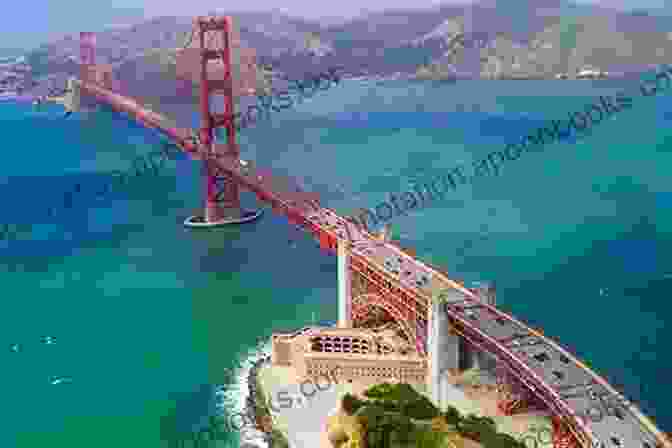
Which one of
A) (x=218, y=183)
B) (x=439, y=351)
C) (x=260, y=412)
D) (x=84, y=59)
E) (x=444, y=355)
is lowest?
(x=260, y=412)

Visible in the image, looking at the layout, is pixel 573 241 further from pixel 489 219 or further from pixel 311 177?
pixel 311 177

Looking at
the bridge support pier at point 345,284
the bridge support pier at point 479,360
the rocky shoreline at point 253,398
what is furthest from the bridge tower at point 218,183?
the bridge support pier at point 479,360

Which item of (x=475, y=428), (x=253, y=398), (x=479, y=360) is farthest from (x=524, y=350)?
(x=253, y=398)

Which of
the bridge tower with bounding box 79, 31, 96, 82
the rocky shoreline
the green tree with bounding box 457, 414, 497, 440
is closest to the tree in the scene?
the rocky shoreline

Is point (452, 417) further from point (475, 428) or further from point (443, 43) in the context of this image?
point (443, 43)

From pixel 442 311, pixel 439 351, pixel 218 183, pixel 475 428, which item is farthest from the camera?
pixel 218 183

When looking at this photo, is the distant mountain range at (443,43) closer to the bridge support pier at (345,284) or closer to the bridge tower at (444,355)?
the bridge support pier at (345,284)
